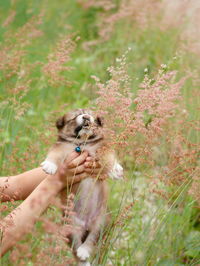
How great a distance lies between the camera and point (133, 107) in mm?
4762

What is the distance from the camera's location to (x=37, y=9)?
7008mm

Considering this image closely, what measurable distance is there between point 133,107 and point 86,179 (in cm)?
213

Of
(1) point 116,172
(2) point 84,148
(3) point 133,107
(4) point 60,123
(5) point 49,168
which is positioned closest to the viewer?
(1) point 116,172

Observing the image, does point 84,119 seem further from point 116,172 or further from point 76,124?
point 116,172

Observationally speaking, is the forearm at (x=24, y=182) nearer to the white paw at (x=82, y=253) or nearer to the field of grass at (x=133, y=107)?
the field of grass at (x=133, y=107)

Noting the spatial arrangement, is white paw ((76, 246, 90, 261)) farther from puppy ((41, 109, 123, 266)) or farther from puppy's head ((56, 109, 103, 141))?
puppy's head ((56, 109, 103, 141))

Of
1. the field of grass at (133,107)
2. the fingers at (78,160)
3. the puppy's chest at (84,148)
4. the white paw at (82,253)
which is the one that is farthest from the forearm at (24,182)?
the white paw at (82,253)

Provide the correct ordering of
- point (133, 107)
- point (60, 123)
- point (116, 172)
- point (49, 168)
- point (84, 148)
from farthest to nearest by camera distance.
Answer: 1. point (133, 107)
2. point (60, 123)
3. point (84, 148)
4. point (49, 168)
5. point (116, 172)

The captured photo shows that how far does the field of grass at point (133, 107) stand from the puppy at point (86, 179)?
0.10m

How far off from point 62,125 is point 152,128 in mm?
947

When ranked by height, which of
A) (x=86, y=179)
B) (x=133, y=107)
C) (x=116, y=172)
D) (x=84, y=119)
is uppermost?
(x=84, y=119)

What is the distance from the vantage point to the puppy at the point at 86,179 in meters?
2.59

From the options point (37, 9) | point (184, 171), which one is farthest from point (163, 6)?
point (184, 171)

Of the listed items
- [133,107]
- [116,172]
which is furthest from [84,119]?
[133,107]
